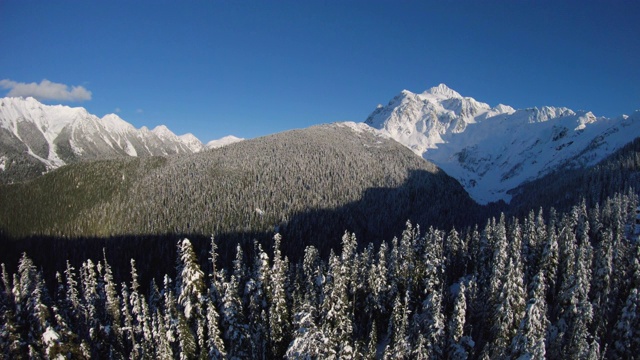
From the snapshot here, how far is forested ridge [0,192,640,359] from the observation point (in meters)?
35.2

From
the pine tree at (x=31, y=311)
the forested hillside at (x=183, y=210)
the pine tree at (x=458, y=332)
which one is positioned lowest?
the pine tree at (x=458, y=332)

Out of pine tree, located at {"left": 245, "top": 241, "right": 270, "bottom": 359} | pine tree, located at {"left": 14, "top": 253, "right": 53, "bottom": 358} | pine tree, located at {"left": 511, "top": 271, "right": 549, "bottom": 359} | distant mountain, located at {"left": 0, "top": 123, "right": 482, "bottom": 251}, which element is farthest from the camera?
distant mountain, located at {"left": 0, "top": 123, "right": 482, "bottom": 251}

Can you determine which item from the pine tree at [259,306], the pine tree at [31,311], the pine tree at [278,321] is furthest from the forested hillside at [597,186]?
the pine tree at [31,311]

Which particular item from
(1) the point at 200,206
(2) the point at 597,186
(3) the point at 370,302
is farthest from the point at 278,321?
(2) the point at 597,186

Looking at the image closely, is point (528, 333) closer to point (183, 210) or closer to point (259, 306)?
point (259, 306)

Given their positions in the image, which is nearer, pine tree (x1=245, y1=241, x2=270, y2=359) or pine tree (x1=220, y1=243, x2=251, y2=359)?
pine tree (x1=220, y1=243, x2=251, y2=359)

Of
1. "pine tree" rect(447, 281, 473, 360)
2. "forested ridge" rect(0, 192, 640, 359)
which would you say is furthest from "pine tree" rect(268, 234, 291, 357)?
"pine tree" rect(447, 281, 473, 360)

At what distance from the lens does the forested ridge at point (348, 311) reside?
115ft

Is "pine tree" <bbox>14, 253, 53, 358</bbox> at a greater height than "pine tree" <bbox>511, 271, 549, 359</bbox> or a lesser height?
greater

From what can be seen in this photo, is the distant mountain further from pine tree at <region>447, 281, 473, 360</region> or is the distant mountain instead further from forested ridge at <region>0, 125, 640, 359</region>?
pine tree at <region>447, 281, 473, 360</region>

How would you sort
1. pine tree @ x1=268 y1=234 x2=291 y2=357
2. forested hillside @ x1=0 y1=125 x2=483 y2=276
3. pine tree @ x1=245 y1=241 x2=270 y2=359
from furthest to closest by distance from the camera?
forested hillside @ x1=0 y1=125 x2=483 y2=276 → pine tree @ x1=245 y1=241 x2=270 y2=359 → pine tree @ x1=268 y1=234 x2=291 y2=357

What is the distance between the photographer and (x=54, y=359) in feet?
92.3

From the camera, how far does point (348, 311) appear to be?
5031 centimetres

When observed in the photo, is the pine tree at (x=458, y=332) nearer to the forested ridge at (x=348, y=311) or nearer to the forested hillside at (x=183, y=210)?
the forested ridge at (x=348, y=311)
